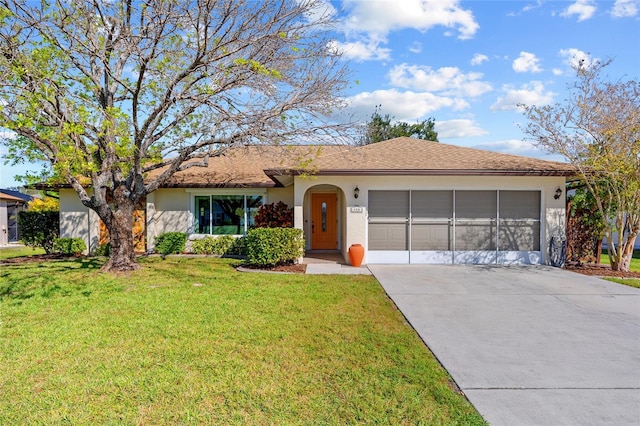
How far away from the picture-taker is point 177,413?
10.2 ft

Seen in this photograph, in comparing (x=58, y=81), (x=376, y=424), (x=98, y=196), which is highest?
(x=58, y=81)

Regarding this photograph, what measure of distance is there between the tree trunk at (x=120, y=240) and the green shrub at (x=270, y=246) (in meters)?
3.46

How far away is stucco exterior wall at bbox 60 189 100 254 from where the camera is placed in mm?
13820

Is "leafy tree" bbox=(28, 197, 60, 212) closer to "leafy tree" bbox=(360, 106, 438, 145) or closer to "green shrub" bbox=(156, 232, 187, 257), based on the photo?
"green shrub" bbox=(156, 232, 187, 257)

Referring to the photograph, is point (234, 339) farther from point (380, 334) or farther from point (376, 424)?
point (376, 424)

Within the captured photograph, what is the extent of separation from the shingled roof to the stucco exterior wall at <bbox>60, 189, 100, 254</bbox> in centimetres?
367

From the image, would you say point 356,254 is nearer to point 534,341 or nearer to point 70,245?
point 534,341

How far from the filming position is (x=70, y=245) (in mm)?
13508

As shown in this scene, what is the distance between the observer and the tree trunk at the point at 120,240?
990 centimetres

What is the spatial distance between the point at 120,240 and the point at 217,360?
744cm

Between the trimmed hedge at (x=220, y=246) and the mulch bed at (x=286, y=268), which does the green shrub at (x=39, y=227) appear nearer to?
the trimmed hedge at (x=220, y=246)

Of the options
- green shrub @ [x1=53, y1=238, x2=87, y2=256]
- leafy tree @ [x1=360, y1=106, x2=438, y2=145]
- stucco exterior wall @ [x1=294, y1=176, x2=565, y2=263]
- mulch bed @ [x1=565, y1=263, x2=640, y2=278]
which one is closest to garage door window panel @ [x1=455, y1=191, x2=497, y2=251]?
stucco exterior wall @ [x1=294, y1=176, x2=565, y2=263]

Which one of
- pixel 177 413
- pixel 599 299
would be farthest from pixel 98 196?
pixel 599 299

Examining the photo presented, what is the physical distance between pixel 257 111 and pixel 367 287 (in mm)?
5392
